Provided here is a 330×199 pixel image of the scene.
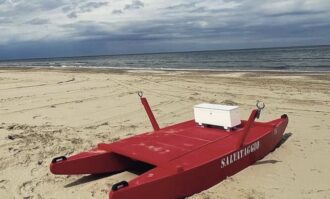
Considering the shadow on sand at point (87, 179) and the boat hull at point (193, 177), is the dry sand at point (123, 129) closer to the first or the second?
the shadow on sand at point (87, 179)

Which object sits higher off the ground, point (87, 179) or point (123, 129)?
point (123, 129)

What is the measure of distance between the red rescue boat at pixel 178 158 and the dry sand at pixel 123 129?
0.56 feet

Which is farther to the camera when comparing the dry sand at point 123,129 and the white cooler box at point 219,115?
the white cooler box at point 219,115

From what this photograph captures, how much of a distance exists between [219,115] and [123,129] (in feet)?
8.15

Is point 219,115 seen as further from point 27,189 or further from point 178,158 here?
point 27,189

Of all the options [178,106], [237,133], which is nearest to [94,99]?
[178,106]

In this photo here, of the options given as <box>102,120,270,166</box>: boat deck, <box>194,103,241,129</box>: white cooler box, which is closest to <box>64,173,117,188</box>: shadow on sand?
<box>102,120,270,166</box>: boat deck

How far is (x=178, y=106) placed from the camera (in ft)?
33.8

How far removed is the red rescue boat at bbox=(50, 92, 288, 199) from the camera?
13.3ft

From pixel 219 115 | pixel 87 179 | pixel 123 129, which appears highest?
pixel 219 115

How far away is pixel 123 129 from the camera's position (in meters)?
7.68

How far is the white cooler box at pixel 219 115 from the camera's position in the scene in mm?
5812

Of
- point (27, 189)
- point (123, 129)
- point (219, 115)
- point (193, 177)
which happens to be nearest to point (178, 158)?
point (193, 177)

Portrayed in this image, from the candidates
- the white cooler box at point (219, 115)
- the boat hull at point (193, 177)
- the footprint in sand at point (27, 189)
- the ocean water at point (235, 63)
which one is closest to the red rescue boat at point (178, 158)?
the boat hull at point (193, 177)
